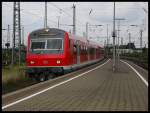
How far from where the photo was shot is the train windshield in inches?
1086

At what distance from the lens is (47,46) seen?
2772cm

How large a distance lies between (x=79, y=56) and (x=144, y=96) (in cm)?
1994

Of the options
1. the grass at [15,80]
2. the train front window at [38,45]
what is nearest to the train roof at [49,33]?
the train front window at [38,45]

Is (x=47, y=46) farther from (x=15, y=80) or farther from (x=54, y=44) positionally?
(x=15, y=80)

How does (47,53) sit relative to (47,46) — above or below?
below

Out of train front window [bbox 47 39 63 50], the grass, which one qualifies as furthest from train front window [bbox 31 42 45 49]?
the grass

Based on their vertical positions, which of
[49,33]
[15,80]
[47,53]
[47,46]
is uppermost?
[49,33]

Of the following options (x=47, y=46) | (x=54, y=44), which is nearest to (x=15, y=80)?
(x=47, y=46)

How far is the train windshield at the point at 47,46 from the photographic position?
27594 mm

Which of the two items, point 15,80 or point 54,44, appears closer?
point 15,80

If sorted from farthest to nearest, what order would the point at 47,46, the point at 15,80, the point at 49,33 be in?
the point at 49,33
the point at 47,46
the point at 15,80

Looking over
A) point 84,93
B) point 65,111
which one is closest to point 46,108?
point 65,111

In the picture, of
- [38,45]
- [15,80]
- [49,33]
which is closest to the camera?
[15,80]

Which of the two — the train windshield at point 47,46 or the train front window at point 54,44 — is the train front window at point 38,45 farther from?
the train front window at point 54,44
